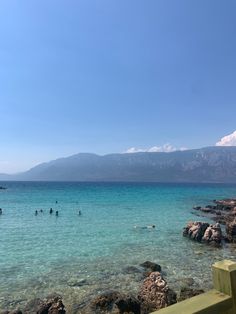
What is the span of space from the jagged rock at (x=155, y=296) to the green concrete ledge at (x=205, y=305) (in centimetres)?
948

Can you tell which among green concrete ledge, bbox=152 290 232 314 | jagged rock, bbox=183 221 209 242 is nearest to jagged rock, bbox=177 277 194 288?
jagged rock, bbox=183 221 209 242

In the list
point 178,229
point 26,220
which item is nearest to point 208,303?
point 178,229

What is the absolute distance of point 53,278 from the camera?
15.3 meters

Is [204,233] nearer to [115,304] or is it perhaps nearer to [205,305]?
[115,304]

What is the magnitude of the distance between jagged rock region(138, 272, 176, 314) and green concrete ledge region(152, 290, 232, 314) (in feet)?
31.1

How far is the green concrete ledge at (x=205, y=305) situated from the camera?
2555 mm

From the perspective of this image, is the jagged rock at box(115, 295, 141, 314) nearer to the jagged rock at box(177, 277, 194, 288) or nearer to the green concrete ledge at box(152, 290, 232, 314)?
the jagged rock at box(177, 277, 194, 288)

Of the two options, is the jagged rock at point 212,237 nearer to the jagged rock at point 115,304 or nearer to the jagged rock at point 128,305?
the jagged rock at point 115,304

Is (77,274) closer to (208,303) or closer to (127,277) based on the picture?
(127,277)

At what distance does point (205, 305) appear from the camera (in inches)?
106

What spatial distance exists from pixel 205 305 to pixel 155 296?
33.1ft

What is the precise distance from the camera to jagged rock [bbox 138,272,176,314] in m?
11.5

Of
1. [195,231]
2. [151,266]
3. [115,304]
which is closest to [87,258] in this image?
[151,266]

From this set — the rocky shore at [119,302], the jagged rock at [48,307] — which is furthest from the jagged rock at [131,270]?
the jagged rock at [48,307]
